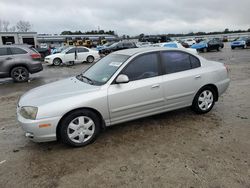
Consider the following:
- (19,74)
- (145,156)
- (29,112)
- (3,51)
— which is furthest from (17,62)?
(145,156)

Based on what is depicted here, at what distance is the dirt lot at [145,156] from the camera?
278cm

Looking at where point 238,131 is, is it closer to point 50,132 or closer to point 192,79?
point 192,79

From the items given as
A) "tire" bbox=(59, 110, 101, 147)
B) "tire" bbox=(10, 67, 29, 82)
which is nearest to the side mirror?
"tire" bbox=(59, 110, 101, 147)

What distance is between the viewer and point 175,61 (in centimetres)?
446

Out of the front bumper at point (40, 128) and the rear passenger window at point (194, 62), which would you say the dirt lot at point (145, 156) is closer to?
the front bumper at point (40, 128)

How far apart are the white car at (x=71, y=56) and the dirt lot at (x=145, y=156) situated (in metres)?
13.2

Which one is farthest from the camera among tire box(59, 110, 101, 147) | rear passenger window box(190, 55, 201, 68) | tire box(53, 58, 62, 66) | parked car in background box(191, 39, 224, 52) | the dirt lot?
parked car in background box(191, 39, 224, 52)

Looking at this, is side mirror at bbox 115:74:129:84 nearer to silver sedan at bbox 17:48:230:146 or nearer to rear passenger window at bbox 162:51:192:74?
silver sedan at bbox 17:48:230:146

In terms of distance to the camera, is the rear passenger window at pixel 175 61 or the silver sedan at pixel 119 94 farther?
the rear passenger window at pixel 175 61

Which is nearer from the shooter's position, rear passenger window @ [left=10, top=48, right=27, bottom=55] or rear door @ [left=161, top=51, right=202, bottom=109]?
rear door @ [left=161, top=51, right=202, bottom=109]

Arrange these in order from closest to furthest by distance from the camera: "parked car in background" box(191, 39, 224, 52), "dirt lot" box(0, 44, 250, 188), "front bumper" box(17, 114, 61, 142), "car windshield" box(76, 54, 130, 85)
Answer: "dirt lot" box(0, 44, 250, 188) → "front bumper" box(17, 114, 61, 142) → "car windshield" box(76, 54, 130, 85) → "parked car in background" box(191, 39, 224, 52)

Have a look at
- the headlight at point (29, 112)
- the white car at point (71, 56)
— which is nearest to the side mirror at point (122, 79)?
the headlight at point (29, 112)

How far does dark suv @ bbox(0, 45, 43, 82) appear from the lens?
380 inches

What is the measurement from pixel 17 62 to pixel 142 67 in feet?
25.3
